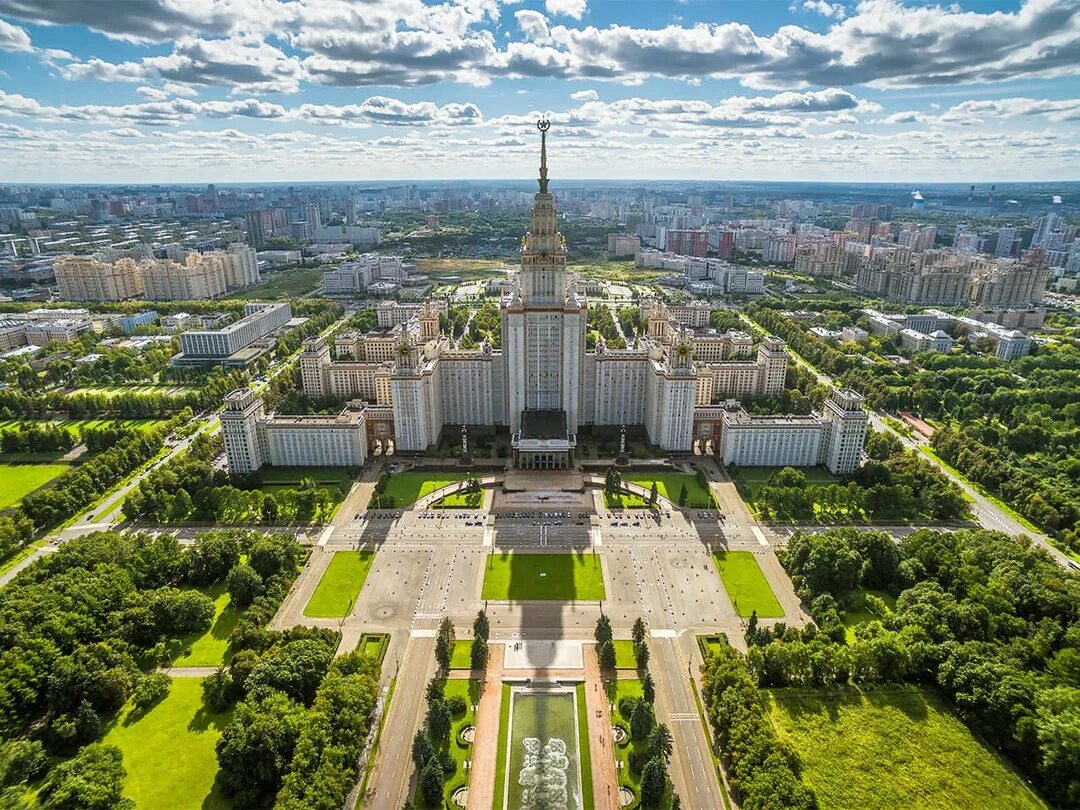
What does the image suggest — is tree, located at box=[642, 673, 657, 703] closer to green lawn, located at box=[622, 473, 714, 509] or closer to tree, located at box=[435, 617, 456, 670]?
tree, located at box=[435, 617, 456, 670]

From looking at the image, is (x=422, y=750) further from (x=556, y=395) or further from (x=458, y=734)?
(x=556, y=395)

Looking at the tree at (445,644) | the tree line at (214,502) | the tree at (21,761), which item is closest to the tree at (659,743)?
the tree at (445,644)

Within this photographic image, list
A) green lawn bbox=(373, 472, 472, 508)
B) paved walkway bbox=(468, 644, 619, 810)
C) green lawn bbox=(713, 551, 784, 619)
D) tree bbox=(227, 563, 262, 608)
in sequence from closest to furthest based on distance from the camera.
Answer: paved walkway bbox=(468, 644, 619, 810), tree bbox=(227, 563, 262, 608), green lawn bbox=(713, 551, 784, 619), green lawn bbox=(373, 472, 472, 508)

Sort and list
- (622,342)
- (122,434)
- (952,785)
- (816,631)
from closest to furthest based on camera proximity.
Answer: (952,785) → (816,631) → (122,434) → (622,342)

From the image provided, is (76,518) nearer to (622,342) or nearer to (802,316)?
(622,342)

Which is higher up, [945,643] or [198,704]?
[945,643]

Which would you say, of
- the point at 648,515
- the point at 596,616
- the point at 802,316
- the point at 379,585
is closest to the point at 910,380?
the point at 802,316

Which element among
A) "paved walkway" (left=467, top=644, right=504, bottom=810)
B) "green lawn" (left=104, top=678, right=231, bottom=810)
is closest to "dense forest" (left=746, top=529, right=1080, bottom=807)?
"paved walkway" (left=467, top=644, right=504, bottom=810)
